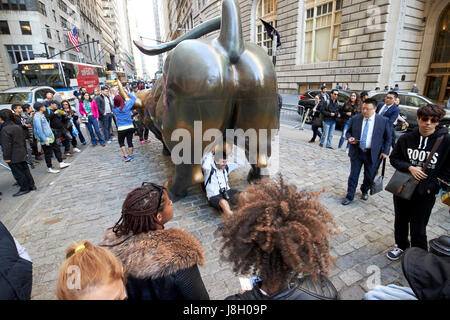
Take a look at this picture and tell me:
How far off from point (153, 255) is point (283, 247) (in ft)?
2.24

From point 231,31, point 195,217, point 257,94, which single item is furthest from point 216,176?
point 231,31

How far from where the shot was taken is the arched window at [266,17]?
68.9 feet

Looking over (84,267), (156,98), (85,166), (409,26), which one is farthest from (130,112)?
(409,26)

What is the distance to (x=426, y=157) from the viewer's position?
2.48 meters

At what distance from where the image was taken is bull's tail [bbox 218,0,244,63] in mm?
2752

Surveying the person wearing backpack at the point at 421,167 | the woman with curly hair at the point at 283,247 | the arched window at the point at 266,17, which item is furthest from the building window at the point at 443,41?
the woman with curly hair at the point at 283,247

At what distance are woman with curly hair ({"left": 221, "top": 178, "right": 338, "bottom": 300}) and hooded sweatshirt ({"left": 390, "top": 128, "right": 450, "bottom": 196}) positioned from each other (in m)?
1.89

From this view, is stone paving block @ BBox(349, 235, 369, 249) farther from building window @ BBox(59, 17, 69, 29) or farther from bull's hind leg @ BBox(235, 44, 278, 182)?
building window @ BBox(59, 17, 69, 29)

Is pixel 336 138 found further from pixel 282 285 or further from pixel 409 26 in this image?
pixel 409 26

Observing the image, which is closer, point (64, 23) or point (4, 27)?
point (4, 27)

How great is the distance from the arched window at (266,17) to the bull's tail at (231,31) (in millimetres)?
20486

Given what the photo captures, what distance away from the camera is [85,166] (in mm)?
6418

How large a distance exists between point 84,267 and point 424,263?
1.46 meters

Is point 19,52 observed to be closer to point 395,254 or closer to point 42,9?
point 42,9
